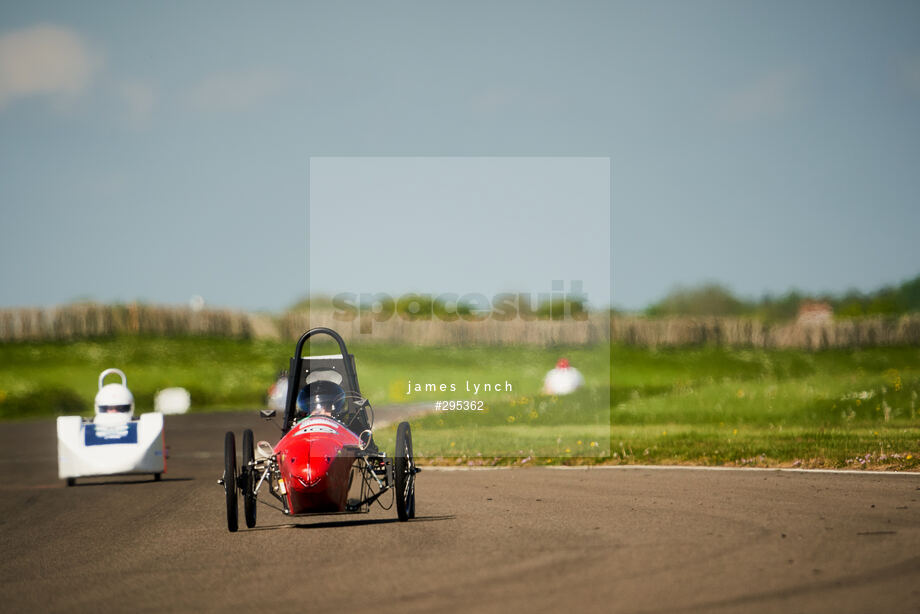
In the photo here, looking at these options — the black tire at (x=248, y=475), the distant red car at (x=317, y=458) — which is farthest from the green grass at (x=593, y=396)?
the black tire at (x=248, y=475)

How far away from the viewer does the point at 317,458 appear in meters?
11.6

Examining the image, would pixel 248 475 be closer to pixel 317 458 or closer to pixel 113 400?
pixel 317 458

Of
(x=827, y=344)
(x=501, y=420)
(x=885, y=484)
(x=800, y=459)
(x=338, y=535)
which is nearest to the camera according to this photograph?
(x=338, y=535)

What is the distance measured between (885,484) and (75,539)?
9214mm

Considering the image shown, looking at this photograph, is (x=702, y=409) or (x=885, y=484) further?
(x=702, y=409)

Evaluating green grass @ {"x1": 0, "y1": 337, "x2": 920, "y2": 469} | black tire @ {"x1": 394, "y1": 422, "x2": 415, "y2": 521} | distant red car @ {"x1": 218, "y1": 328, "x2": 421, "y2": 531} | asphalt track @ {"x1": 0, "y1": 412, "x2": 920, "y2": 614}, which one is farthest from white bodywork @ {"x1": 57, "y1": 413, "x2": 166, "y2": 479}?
black tire @ {"x1": 394, "y1": 422, "x2": 415, "y2": 521}

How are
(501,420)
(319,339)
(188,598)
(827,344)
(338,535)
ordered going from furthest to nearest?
1. (827,344)
2. (319,339)
3. (501,420)
4. (338,535)
5. (188,598)

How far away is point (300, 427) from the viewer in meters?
12.0

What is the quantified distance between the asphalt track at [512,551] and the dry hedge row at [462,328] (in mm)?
31200

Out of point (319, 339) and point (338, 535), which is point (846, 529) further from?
point (319, 339)

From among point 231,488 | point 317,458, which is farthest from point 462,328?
point 317,458

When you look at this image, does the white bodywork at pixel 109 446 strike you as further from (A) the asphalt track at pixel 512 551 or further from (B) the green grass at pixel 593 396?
(B) the green grass at pixel 593 396

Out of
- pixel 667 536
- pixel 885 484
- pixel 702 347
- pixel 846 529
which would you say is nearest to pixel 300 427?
pixel 667 536

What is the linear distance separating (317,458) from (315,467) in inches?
3.5
